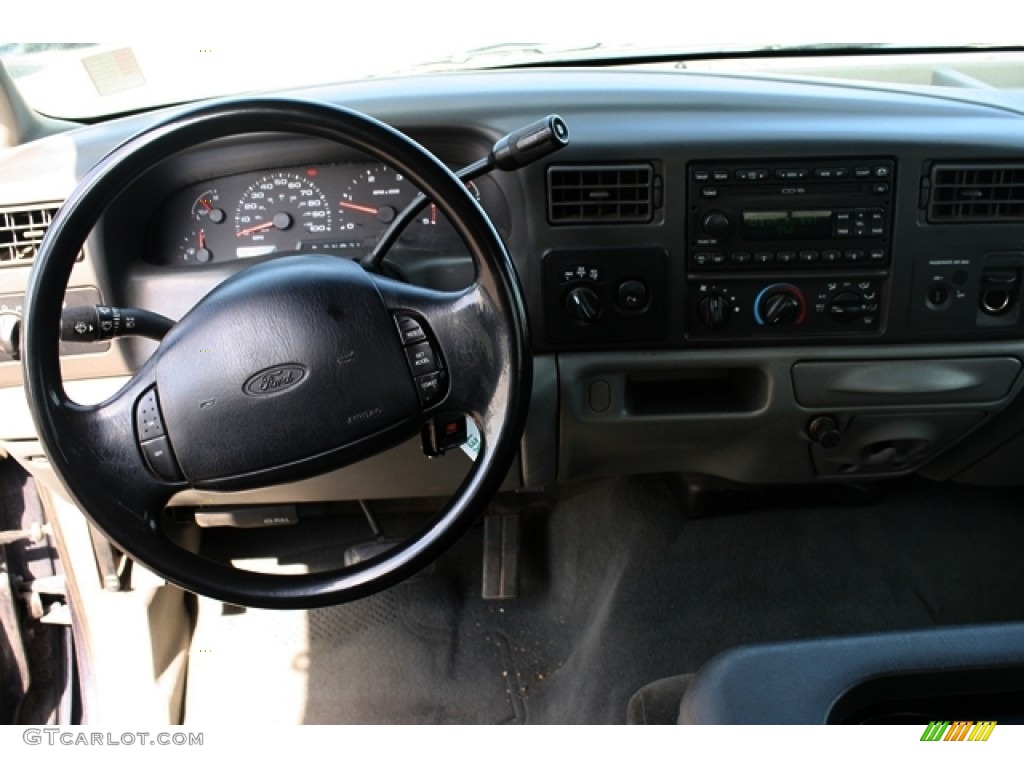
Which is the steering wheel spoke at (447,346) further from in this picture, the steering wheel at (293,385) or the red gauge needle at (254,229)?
the red gauge needle at (254,229)

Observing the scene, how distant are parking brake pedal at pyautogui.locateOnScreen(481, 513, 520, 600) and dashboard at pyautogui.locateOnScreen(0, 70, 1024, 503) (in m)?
0.47

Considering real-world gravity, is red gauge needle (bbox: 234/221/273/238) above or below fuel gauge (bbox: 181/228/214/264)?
above

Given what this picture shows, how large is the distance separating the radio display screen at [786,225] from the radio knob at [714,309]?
0.10 meters

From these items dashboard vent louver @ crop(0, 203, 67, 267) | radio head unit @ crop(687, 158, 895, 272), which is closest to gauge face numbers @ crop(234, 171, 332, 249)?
dashboard vent louver @ crop(0, 203, 67, 267)

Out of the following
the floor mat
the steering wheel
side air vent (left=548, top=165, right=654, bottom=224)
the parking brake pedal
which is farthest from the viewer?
the parking brake pedal

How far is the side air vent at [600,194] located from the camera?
1371 mm

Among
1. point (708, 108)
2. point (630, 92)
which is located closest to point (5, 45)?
point (630, 92)

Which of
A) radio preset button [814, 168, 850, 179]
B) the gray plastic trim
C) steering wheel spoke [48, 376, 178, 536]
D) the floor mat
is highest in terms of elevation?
radio preset button [814, 168, 850, 179]

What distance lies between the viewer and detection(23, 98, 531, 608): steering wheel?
102cm

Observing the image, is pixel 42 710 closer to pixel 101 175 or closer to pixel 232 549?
pixel 232 549

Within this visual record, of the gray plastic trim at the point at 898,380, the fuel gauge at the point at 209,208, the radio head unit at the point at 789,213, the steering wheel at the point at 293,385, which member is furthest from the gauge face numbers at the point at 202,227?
the gray plastic trim at the point at 898,380

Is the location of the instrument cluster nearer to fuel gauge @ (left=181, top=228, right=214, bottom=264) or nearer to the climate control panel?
fuel gauge @ (left=181, top=228, right=214, bottom=264)

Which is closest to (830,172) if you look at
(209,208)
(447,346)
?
(447,346)

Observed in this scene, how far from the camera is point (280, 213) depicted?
146cm
